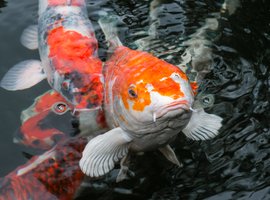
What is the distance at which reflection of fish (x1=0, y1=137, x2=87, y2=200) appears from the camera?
3.62m

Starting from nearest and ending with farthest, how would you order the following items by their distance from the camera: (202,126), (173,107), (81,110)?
(173,107), (202,126), (81,110)

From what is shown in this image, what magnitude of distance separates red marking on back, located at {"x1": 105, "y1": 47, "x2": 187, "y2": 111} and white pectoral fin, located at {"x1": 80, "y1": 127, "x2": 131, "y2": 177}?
269mm

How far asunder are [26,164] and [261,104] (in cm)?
223

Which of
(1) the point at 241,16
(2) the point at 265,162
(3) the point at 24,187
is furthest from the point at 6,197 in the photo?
(1) the point at 241,16

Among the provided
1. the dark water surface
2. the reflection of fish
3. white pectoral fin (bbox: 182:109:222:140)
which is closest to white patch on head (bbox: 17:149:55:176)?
the reflection of fish

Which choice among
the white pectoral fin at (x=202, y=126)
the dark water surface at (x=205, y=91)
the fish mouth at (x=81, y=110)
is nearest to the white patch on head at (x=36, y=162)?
the dark water surface at (x=205, y=91)

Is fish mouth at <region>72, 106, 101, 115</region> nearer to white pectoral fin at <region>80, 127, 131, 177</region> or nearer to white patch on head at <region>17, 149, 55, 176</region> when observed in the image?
white patch on head at <region>17, 149, 55, 176</region>

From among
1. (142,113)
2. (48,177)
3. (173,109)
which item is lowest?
(48,177)

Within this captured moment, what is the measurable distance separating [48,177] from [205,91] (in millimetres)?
1706

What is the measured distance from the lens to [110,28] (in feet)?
15.8

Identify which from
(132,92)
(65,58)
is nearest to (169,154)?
(132,92)

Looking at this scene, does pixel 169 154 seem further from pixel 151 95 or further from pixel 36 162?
pixel 36 162

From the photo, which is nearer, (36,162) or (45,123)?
(36,162)

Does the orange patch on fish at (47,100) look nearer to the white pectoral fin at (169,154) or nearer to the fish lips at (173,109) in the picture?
the white pectoral fin at (169,154)
